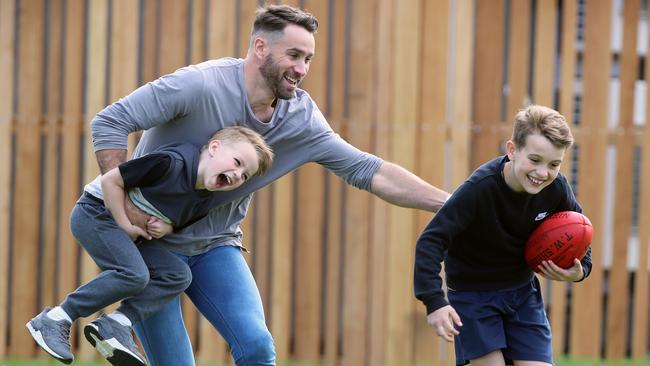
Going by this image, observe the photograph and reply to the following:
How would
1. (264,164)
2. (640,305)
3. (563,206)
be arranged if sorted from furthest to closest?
1. (640,305)
2. (563,206)
3. (264,164)

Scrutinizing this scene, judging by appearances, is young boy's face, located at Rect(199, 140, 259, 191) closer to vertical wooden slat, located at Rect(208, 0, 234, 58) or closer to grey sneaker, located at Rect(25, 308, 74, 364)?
grey sneaker, located at Rect(25, 308, 74, 364)

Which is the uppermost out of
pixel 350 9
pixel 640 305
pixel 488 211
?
pixel 350 9

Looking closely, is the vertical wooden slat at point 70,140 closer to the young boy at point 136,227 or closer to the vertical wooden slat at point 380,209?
the vertical wooden slat at point 380,209

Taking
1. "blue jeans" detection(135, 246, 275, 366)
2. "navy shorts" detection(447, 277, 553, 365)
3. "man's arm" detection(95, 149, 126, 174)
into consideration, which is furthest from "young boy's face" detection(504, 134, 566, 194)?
"man's arm" detection(95, 149, 126, 174)

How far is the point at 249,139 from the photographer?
4.45 m

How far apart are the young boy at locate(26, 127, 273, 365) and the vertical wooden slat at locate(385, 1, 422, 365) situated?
382 centimetres

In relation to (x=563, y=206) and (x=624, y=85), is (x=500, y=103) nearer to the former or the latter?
(x=624, y=85)

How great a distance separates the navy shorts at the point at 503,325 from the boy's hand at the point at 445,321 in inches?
16.8

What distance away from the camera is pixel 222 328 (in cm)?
463

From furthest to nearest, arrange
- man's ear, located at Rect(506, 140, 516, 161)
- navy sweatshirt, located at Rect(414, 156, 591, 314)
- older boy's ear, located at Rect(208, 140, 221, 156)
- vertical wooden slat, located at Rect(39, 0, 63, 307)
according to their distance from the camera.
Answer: vertical wooden slat, located at Rect(39, 0, 63, 307), man's ear, located at Rect(506, 140, 516, 161), navy sweatshirt, located at Rect(414, 156, 591, 314), older boy's ear, located at Rect(208, 140, 221, 156)

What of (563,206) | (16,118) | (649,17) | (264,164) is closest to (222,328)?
(264,164)

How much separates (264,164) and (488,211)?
1.02 meters

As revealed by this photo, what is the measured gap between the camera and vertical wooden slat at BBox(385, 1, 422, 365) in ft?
27.0

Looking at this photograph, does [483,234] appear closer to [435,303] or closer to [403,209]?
[435,303]
